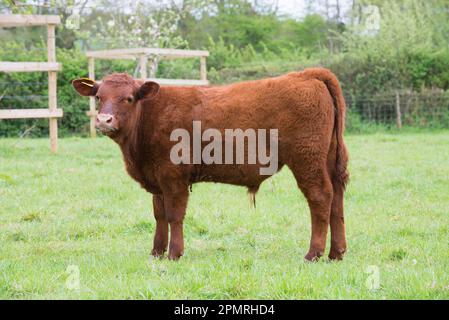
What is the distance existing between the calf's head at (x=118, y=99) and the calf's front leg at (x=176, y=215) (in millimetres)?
735

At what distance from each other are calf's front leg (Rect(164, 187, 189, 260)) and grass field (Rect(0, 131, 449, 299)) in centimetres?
12

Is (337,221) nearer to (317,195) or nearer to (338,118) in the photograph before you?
(317,195)

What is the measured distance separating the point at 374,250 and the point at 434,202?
9.26ft

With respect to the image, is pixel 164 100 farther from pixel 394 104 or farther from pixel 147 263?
pixel 394 104

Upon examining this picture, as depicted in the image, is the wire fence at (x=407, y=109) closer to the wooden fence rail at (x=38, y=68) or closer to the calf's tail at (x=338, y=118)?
the wooden fence rail at (x=38, y=68)

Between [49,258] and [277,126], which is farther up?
[277,126]

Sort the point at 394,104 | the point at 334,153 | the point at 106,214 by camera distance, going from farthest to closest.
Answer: the point at 394,104, the point at 106,214, the point at 334,153

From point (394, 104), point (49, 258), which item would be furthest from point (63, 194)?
point (394, 104)

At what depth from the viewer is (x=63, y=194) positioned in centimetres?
898

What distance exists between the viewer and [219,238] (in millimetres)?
6773

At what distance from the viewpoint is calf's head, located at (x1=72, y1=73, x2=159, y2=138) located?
5449mm

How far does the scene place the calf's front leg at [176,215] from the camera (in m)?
5.75

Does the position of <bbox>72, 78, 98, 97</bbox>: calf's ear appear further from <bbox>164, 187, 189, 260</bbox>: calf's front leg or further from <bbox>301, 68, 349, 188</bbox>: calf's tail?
<bbox>301, 68, 349, 188</bbox>: calf's tail

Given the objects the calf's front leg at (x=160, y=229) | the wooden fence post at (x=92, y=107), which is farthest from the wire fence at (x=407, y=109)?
the calf's front leg at (x=160, y=229)
